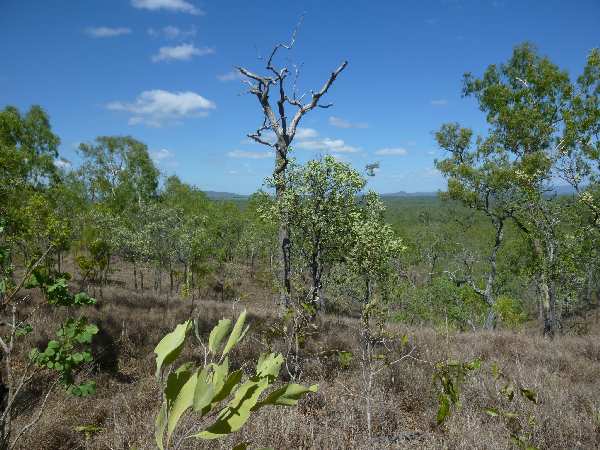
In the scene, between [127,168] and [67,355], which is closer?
[67,355]

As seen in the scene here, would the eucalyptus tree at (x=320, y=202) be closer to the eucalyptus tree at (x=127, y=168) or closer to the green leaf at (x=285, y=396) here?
the green leaf at (x=285, y=396)

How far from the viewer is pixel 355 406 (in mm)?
4547

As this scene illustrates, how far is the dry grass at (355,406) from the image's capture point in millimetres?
3797

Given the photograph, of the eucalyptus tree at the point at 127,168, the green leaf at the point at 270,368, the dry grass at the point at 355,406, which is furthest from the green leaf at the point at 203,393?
the eucalyptus tree at the point at 127,168

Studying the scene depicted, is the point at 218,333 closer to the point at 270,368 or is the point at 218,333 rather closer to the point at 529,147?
the point at 270,368

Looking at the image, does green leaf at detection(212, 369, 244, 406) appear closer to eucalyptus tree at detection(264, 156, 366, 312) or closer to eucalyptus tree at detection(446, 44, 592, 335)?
eucalyptus tree at detection(264, 156, 366, 312)

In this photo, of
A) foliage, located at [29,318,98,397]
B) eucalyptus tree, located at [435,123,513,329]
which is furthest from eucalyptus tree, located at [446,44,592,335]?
foliage, located at [29,318,98,397]

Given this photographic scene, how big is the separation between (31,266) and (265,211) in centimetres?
856

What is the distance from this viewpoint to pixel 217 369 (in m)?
0.80

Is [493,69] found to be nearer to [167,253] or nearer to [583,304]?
[167,253]

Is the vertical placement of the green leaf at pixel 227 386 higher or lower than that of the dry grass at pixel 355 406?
higher

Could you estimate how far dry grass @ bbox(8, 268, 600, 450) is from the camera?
3.80m

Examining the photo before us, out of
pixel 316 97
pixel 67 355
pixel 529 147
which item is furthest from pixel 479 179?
pixel 67 355

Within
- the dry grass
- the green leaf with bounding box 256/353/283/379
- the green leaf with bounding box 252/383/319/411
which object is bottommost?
the dry grass
